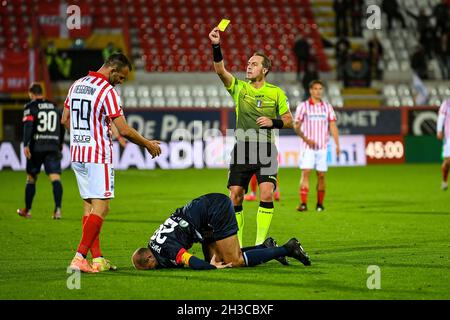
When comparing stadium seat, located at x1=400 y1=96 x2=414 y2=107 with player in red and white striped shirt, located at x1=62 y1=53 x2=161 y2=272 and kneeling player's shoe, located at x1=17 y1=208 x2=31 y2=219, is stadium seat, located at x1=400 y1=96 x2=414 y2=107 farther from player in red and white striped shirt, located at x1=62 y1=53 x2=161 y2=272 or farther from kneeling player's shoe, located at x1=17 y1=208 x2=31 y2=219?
player in red and white striped shirt, located at x1=62 y1=53 x2=161 y2=272

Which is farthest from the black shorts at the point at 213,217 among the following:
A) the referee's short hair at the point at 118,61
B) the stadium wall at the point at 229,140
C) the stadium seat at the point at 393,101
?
the stadium seat at the point at 393,101

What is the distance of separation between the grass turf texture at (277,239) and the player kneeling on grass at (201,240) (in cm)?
13

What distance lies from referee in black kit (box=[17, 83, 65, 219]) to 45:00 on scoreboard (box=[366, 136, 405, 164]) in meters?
14.4

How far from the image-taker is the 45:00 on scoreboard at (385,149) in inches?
1128

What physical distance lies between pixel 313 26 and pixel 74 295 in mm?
27175

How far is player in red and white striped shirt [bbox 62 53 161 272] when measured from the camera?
9617mm

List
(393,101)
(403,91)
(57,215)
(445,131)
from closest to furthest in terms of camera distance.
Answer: (57,215) → (445,131) → (393,101) → (403,91)

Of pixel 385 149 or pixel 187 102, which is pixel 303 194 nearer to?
pixel 385 149

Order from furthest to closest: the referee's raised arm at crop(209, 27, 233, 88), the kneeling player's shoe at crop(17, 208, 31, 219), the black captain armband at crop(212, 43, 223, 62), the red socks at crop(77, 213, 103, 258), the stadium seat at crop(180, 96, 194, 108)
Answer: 1. the stadium seat at crop(180, 96, 194, 108)
2. the kneeling player's shoe at crop(17, 208, 31, 219)
3. the black captain armband at crop(212, 43, 223, 62)
4. the referee's raised arm at crop(209, 27, 233, 88)
5. the red socks at crop(77, 213, 103, 258)

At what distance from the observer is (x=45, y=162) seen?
1582 centimetres

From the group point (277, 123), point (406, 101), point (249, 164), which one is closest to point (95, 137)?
point (249, 164)

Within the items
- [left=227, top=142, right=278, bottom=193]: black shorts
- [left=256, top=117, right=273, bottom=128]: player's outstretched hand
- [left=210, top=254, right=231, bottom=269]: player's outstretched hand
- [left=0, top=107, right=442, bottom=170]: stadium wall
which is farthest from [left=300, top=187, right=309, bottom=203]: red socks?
[left=0, top=107, right=442, bottom=170]: stadium wall

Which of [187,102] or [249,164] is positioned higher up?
[187,102]

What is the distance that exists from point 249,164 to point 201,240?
5.68ft
